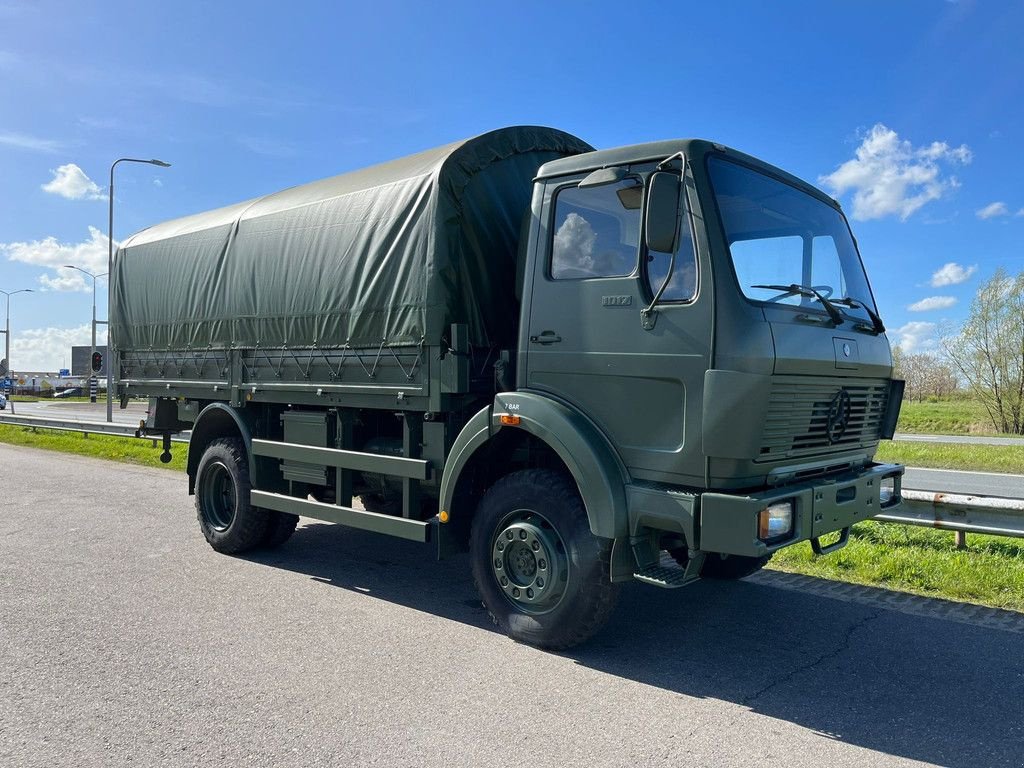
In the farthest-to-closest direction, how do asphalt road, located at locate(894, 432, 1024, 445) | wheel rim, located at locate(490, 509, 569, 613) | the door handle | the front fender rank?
asphalt road, located at locate(894, 432, 1024, 445), the door handle, wheel rim, located at locate(490, 509, 569, 613), the front fender

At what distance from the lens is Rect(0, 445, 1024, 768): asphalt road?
3336 mm

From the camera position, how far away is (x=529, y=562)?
470cm

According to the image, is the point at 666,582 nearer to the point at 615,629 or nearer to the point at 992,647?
the point at 615,629

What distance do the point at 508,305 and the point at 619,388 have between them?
143 cm

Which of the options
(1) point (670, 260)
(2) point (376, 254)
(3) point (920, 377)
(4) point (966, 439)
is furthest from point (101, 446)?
(3) point (920, 377)

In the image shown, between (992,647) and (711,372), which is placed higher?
(711,372)

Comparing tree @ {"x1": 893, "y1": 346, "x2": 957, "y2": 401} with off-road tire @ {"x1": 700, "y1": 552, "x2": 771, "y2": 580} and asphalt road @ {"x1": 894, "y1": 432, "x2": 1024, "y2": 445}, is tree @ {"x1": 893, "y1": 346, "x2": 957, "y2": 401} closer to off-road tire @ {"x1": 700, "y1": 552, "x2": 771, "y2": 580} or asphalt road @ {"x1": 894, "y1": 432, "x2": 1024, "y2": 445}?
asphalt road @ {"x1": 894, "y1": 432, "x2": 1024, "y2": 445}

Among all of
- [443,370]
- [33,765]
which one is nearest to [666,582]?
[443,370]

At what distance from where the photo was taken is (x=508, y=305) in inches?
217

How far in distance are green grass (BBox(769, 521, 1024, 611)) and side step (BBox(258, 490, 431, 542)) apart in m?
3.15

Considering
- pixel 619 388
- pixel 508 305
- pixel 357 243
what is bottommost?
pixel 619 388

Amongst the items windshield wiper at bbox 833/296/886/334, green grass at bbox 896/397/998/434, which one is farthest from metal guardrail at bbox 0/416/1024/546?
green grass at bbox 896/397/998/434

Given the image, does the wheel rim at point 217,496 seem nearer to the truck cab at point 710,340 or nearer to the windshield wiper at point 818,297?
the truck cab at point 710,340

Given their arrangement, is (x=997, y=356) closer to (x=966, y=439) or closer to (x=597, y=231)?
(x=966, y=439)
